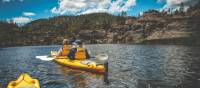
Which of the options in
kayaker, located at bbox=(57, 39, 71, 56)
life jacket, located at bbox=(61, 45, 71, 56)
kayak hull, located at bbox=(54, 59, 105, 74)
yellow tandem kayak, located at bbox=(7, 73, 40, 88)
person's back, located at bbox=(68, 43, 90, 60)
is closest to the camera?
A: yellow tandem kayak, located at bbox=(7, 73, 40, 88)

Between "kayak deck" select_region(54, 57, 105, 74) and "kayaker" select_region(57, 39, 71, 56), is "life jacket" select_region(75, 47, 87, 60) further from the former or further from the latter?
"kayaker" select_region(57, 39, 71, 56)

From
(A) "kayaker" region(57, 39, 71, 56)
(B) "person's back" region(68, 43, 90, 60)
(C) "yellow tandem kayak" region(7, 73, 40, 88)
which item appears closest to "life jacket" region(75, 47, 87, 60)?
(B) "person's back" region(68, 43, 90, 60)

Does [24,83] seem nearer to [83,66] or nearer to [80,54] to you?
[83,66]

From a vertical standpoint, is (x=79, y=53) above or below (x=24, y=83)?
above

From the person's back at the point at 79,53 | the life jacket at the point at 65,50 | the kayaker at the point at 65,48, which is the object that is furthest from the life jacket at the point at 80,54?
the life jacket at the point at 65,50

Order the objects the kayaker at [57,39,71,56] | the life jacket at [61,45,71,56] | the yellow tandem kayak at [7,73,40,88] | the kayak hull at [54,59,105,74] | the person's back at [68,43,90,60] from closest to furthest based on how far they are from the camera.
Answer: the yellow tandem kayak at [7,73,40,88], the kayak hull at [54,59,105,74], the person's back at [68,43,90,60], the kayaker at [57,39,71,56], the life jacket at [61,45,71,56]

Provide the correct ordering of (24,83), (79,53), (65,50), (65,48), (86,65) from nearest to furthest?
(24,83), (86,65), (79,53), (65,48), (65,50)

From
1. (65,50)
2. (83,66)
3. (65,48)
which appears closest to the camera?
(83,66)

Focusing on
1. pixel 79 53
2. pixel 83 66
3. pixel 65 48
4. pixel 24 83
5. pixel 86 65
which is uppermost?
pixel 65 48

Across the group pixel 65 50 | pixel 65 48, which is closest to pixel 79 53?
pixel 65 48

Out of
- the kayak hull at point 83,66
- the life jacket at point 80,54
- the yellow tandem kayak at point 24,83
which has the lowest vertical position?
the kayak hull at point 83,66

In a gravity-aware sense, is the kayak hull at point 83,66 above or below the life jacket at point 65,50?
below

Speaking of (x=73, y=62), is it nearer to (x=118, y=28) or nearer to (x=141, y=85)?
(x=141, y=85)

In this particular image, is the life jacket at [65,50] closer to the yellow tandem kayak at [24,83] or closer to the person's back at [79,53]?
the person's back at [79,53]
